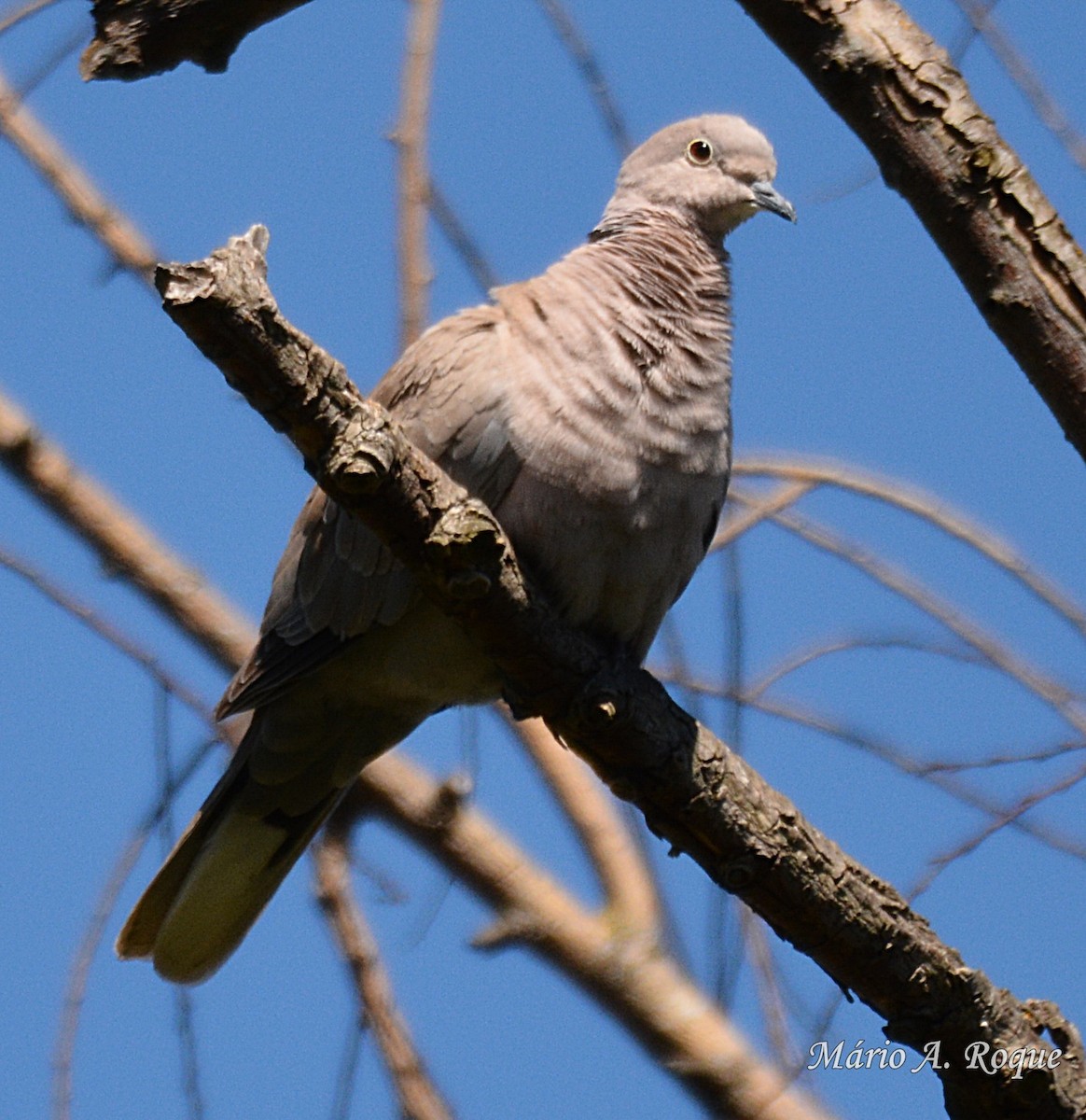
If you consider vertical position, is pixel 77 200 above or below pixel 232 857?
above

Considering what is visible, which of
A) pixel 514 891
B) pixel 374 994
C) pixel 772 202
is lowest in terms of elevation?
pixel 374 994

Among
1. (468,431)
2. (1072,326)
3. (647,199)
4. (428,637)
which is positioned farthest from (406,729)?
(1072,326)

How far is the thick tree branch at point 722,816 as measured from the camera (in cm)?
244

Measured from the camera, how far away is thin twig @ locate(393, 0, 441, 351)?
3.64 metres

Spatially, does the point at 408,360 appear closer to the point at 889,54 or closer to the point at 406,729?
the point at 406,729

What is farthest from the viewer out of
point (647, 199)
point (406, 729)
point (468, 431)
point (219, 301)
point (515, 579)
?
point (647, 199)

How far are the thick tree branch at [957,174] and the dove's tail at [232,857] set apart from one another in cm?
165

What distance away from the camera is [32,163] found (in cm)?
399

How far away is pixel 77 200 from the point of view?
13.2 feet

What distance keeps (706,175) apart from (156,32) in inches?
59.4

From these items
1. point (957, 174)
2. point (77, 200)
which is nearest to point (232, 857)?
point (77, 200)

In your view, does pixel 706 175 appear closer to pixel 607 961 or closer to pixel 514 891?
pixel 514 891

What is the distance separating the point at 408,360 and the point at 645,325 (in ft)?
1.69

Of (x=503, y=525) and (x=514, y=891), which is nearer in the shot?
(x=503, y=525)
